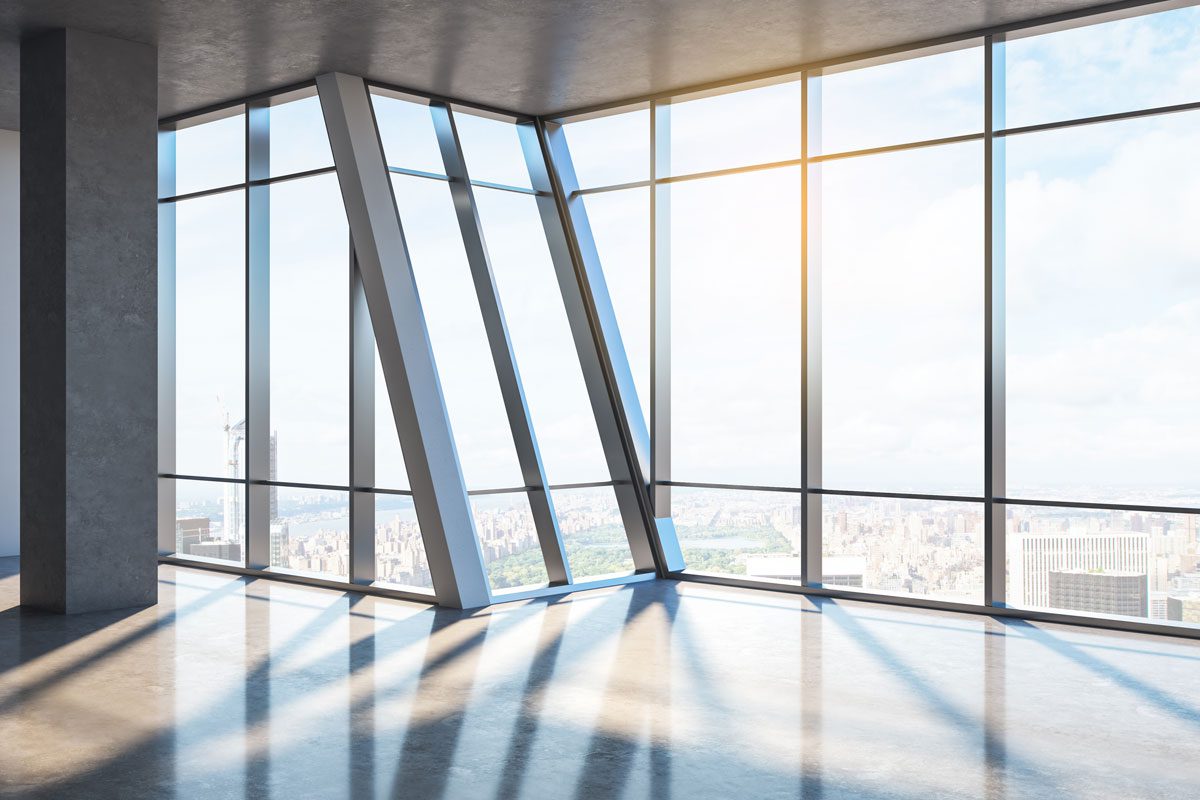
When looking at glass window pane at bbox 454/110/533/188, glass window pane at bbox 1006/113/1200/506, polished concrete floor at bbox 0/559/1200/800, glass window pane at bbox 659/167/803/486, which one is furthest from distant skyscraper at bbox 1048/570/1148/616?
glass window pane at bbox 454/110/533/188

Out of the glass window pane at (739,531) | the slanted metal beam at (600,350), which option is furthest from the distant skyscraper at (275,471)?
→ the glass window pane at (739,531)

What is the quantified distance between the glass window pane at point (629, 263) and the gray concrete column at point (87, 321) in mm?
4377

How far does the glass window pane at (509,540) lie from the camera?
1059cm

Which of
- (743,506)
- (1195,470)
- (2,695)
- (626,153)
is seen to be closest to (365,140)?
(626,153)

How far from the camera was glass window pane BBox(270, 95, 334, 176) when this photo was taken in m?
11.6

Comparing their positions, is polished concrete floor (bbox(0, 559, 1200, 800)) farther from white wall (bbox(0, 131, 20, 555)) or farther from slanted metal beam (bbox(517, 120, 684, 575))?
white wall (bbox(0, 131, 20, 555))

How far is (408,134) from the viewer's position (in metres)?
11.9

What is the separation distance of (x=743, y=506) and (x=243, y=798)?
6680mm

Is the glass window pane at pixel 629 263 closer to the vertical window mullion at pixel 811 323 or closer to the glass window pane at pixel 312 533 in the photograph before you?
the vertical window mullion at pixel 811 323

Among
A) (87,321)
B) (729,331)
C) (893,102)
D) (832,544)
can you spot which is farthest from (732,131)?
(87,321)

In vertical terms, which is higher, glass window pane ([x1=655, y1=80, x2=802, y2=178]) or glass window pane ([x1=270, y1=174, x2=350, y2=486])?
glass window pane ([x1=655, y1=80, x2=802, y2=178])

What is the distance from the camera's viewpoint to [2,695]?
672 centimetres

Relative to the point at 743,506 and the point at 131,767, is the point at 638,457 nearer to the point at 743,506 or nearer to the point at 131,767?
the point at 743,506

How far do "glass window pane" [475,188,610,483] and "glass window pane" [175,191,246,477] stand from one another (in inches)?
107
